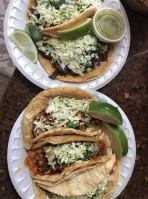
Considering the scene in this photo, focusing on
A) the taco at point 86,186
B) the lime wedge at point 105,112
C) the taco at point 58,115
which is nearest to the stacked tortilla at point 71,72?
the taco at point 58,115

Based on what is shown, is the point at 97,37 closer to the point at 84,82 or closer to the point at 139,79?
the point at 84,82

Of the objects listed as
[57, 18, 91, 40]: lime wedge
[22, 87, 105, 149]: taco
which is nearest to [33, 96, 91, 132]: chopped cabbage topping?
[22, 87, 105, 149]: taco

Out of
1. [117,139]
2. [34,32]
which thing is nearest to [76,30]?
[34,32]

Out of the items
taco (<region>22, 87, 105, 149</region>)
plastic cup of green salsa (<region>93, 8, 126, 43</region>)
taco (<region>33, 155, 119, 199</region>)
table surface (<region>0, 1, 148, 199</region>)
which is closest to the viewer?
taco (<region>33, 155, 119, 199</region>)

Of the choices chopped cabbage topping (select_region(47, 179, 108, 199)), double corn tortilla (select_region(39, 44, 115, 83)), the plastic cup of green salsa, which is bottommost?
chopped cabbage topping (select_region(47, 179, 108, 199))

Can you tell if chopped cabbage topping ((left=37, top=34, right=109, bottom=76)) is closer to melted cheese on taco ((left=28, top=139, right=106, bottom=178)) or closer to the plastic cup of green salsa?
the plastic cup of green salsa

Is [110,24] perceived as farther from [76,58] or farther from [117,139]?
[117,139]
